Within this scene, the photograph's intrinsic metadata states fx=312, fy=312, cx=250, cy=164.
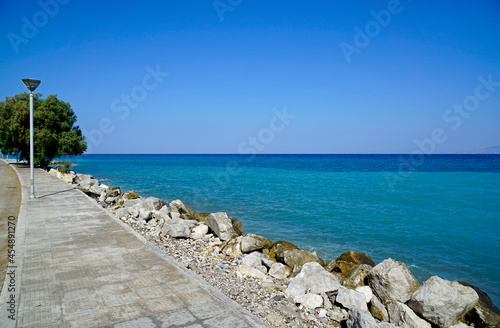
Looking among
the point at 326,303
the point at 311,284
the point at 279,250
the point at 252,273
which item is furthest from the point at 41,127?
the point at 326,303

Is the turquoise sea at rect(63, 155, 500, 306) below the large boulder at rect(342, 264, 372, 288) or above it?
below

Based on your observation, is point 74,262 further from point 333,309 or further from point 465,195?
point 465,195

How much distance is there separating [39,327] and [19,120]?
32574 millimetres

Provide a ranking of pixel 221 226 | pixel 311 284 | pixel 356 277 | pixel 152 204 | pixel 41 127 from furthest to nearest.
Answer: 1. pixel 41 127
2. pixel 152 204
3. pixel 221 226
4. pixel 356 277
5. pixel 311 284

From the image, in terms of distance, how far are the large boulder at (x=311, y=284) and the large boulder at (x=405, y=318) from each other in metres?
1.14

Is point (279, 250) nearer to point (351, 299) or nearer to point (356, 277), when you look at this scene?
point (356, 277)

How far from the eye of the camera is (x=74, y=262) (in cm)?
638

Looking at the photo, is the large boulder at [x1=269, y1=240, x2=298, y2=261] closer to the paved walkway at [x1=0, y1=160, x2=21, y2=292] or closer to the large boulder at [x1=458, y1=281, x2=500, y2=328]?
the large boulder at [x1=458, y1=281, x2=500, y2=328]

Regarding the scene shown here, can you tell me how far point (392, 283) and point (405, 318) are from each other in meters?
1.00

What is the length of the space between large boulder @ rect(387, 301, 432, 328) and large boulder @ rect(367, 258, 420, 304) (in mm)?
596

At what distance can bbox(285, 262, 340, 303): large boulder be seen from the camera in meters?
6.25

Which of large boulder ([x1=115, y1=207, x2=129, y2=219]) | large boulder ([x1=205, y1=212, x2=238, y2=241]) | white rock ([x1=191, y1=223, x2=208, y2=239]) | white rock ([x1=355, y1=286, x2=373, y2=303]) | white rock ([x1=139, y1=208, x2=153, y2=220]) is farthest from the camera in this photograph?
large boulder ([x1=115, y1=207, x2=129, y2=219])

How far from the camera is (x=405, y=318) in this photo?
220 inches

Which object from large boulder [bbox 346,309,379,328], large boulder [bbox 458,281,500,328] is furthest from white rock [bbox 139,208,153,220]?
large boulder [bbox 458,281,500,328]
